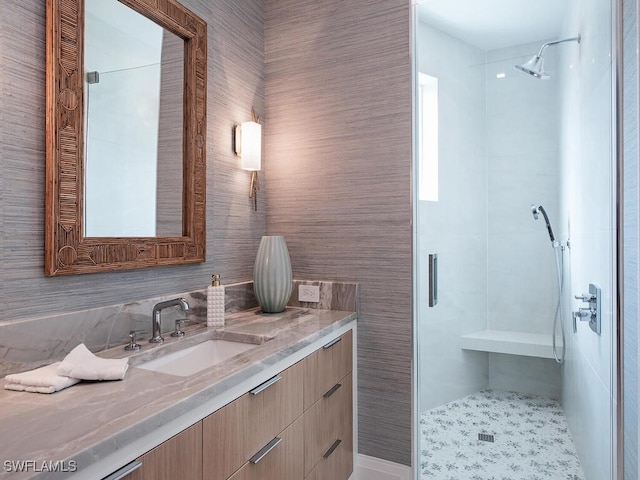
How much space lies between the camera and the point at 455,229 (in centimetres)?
179

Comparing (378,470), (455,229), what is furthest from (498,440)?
(455,229)

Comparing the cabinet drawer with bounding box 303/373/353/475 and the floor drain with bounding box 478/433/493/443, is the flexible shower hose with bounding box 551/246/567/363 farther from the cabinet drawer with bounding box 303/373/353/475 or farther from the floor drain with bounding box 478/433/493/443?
the cabinet drawer with bounding box 303/373/353/475

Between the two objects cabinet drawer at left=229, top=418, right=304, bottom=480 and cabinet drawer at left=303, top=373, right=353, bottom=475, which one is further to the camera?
cabinet drawer at left=303, top=373, right=353, bottom=475

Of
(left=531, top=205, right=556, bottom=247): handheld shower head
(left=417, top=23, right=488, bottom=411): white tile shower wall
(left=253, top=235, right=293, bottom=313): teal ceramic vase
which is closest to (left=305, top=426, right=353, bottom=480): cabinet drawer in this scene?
(left=417, top=23, right=488, bottom=411): white tile shower wall

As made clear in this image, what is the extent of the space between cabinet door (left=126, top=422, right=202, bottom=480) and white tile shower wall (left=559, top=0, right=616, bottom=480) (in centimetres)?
141

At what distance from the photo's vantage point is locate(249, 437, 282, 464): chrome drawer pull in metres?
1.16

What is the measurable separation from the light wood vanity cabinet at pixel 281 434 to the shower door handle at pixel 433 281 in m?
0.42

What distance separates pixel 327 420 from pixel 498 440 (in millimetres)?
766

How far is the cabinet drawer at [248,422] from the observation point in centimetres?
101

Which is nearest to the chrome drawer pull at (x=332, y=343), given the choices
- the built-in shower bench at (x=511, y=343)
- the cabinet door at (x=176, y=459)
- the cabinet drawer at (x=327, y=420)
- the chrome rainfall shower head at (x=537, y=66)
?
the cabinet drawer at (x=327, y=420)

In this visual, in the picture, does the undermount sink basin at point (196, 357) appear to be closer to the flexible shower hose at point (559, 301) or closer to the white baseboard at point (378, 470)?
the white baseboard at point (378, 470)

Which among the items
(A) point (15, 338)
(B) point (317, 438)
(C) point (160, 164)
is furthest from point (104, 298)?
(B) point (317, 438)

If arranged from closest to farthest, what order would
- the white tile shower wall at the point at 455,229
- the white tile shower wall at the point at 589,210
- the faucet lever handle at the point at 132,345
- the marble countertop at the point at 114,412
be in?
the marble countertop at the point at 114,412 < the faucet lever handle at the point at 132,345 < the white tile shower wall at the point at 589,210 < the white tile shower wall at the point at 455,229

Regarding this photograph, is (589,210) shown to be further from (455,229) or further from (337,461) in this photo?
(337,461)
